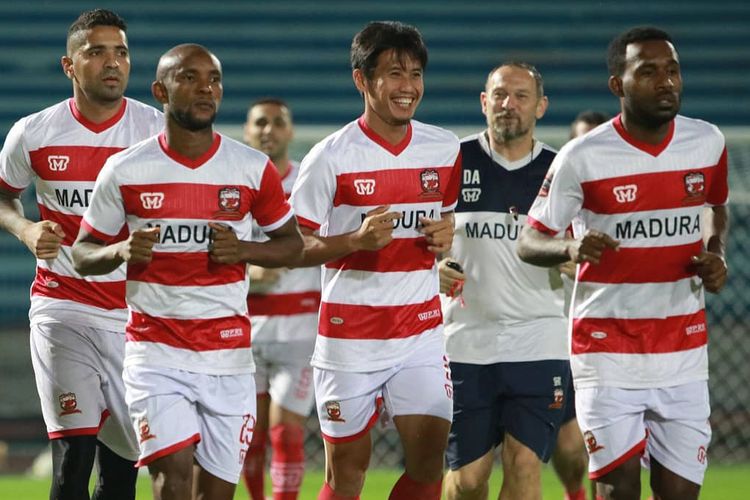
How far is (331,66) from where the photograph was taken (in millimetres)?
14828

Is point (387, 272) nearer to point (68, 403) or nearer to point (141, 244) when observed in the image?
point (141, 244)

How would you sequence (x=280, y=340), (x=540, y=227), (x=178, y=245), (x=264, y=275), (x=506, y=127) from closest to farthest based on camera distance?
(x=178, y=245)
(x=540, y=227)
(x=506, y=127)
(x=264, y=275)
(x=280, y=340)

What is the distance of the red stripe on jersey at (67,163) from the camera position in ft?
19.4

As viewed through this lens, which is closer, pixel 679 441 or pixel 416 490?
pixel 679 441

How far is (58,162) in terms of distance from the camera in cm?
593

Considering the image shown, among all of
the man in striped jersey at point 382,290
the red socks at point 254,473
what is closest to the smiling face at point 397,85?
the man in striped jersey at point 382,290

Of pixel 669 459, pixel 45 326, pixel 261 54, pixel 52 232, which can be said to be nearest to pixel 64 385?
pixel 45 326

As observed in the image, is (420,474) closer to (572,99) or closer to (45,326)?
(45,326)

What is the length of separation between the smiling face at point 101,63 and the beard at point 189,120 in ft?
2.72

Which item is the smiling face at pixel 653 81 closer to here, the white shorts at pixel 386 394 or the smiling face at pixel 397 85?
the smiling face at pixel 397 85

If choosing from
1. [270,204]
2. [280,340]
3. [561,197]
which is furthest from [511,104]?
[280,340]

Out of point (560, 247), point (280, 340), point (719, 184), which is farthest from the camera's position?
point (280, 340)

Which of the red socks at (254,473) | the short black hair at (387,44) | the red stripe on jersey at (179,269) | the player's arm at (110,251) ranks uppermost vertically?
the short black hair at (387,44)

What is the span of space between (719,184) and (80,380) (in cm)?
282
